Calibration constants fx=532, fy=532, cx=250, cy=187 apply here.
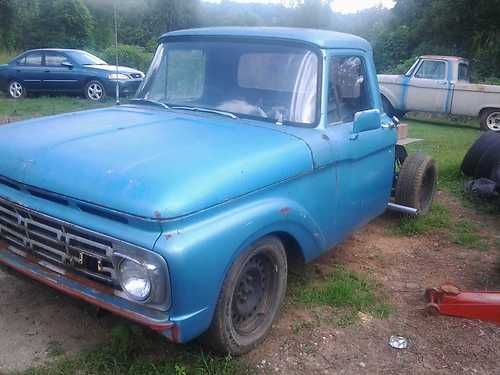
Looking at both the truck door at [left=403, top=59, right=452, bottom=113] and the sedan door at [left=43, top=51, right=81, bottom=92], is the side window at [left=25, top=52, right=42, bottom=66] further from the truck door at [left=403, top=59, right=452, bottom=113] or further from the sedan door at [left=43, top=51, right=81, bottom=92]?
the truck door at [left=403, top=59, right=452, bottom=113]

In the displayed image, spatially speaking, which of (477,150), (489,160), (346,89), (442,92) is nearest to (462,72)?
(442,92)

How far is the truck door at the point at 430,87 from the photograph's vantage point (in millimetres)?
13297

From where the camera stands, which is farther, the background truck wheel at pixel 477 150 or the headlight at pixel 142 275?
the background truck wheel at pixel 477 150

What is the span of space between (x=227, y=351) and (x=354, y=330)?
0.94 metres

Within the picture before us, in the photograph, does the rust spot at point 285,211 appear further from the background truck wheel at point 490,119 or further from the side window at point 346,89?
the background truck wheel at point 490,119

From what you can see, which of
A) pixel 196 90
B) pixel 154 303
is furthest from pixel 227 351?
pixel 196 90

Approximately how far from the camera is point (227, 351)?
2951 millimetres

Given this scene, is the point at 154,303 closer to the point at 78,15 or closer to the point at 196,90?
the point at 196,90

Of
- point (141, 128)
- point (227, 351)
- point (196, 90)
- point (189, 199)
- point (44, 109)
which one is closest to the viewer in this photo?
point (189, 199)

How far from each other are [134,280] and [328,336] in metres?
1.43

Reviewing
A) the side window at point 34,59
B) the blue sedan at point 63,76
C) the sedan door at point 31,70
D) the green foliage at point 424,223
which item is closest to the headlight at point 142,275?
the green foliage at point 424,223

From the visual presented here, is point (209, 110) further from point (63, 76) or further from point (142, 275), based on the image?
point (63, 76)

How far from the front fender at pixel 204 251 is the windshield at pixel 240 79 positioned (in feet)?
3.20

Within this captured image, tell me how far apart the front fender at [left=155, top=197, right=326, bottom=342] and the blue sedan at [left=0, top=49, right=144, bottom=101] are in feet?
38.4
